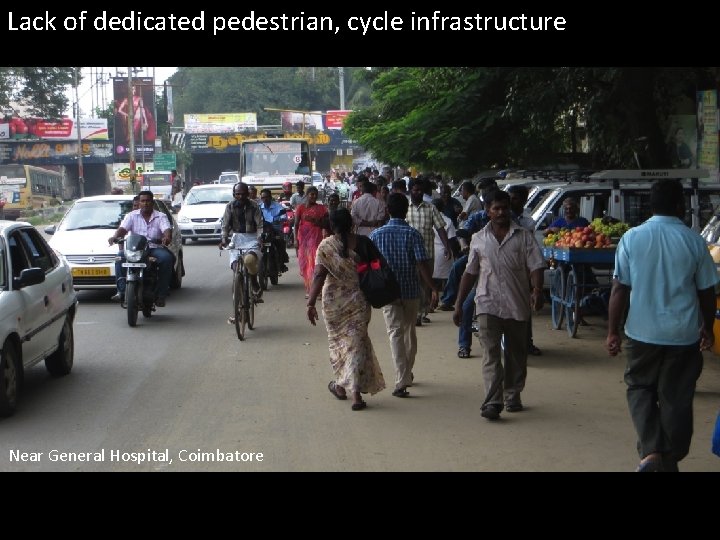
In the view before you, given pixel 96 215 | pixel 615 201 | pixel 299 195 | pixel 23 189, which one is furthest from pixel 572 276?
pixel 23 189

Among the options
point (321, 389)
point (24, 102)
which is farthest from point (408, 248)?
point (24, 102)

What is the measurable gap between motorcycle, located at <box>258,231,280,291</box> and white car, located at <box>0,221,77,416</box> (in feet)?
20.0

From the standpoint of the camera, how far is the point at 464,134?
21.6 metres

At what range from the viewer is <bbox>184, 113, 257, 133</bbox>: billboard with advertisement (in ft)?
257

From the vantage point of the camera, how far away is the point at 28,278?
887 centimetres

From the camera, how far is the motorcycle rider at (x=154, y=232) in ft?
47.7

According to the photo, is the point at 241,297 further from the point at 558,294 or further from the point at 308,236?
the point at 558,294

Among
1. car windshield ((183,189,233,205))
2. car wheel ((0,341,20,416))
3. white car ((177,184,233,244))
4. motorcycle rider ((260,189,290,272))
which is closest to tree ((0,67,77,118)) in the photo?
car windshield ((183,189,233,205))

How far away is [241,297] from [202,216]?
16.5 meters

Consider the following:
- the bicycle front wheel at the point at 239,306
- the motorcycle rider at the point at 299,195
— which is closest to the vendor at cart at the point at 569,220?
the bicycle front wheel at the point at 239,306

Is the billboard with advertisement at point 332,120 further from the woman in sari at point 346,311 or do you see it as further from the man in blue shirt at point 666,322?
the man in blue shirt at point 666,322

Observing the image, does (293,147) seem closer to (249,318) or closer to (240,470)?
(249,318)

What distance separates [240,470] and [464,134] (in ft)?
50.8

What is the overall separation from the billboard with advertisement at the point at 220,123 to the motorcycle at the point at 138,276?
65215 mm
